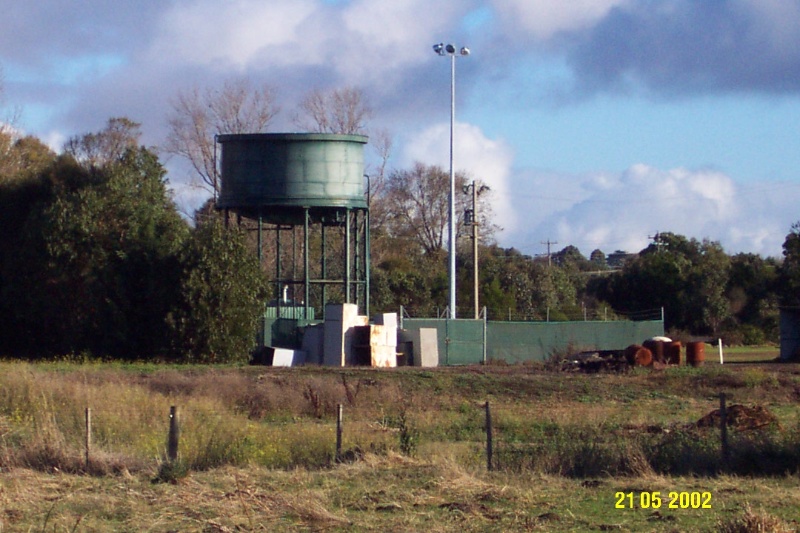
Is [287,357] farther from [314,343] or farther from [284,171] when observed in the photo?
[284,171]

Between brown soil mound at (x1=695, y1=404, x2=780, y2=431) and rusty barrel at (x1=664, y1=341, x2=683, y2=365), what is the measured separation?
16.5 meters

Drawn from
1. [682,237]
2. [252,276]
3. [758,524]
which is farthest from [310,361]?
[682,237]

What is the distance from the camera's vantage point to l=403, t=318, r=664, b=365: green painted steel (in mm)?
40375

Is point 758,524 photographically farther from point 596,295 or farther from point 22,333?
point 596,295

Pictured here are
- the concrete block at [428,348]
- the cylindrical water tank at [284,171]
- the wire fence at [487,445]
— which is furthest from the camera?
the cylindrical water tank at [284,171]

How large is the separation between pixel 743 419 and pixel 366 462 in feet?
28.3

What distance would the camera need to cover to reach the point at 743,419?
21.1 m

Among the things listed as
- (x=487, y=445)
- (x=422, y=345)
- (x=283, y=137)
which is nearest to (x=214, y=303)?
(x=283, y=137)

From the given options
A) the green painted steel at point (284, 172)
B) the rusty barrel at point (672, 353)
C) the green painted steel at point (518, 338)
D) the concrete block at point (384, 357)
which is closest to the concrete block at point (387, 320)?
the concrete block at point (384, 357)

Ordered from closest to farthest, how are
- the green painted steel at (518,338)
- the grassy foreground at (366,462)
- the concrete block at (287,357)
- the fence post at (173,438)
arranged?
the grassy foreground at (366,462) → the fence post at (173,438) → the concrete block at (287,357) → the green painted steel at (518,338)

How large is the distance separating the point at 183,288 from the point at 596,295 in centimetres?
4682

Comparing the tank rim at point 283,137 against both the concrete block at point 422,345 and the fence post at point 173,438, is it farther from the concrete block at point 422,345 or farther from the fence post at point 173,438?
the fence post at point 173,438

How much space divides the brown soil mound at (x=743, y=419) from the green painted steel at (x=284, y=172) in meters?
21.9

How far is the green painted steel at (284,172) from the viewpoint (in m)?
40.0
